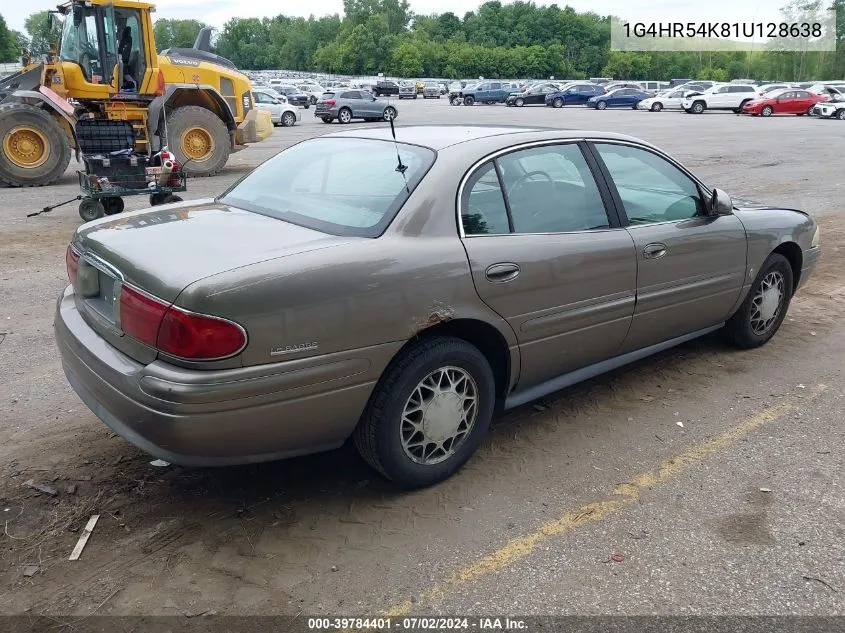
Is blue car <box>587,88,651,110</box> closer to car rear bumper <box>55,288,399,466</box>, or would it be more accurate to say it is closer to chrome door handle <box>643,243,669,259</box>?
chrome door handle <box>643,243,669,259</box>

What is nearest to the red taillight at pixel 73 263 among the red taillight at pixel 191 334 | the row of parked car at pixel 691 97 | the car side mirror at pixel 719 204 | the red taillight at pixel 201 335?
the red taillight at pixel 191 334

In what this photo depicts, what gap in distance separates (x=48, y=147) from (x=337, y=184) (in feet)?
38.2

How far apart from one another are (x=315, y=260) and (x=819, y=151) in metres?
21.2

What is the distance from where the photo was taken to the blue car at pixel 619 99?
152 ft

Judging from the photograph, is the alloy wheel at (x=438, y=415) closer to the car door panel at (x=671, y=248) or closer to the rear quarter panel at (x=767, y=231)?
the car door panel at (x=671, y=248)

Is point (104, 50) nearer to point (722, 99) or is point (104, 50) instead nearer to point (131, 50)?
point (131, 50)

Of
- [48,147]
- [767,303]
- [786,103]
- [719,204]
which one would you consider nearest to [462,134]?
[719,204]

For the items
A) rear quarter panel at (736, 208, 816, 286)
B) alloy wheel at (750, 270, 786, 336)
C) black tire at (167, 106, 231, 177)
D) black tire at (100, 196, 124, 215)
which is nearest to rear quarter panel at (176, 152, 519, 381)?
rear quarter panel at (736, 208, 816, 286)

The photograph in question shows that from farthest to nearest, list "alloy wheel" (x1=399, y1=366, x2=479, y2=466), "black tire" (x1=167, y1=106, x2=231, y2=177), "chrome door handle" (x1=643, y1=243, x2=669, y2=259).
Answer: "black tire" (x1=167, y1=106, x2=231, y2=177) → "chrome door handle" (x1=643, y1=243, x2=669, y2=259) → "alloy wheel" (x1=399, y1=366, x2=479, y2=466)

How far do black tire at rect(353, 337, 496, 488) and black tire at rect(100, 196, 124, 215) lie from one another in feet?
28.1

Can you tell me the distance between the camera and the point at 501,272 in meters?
3.43

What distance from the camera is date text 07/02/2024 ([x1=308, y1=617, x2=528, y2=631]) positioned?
2.55 meters

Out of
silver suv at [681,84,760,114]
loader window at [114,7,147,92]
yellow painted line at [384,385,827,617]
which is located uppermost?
silver suv at [681,84,760,114]

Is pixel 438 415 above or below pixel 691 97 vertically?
below
